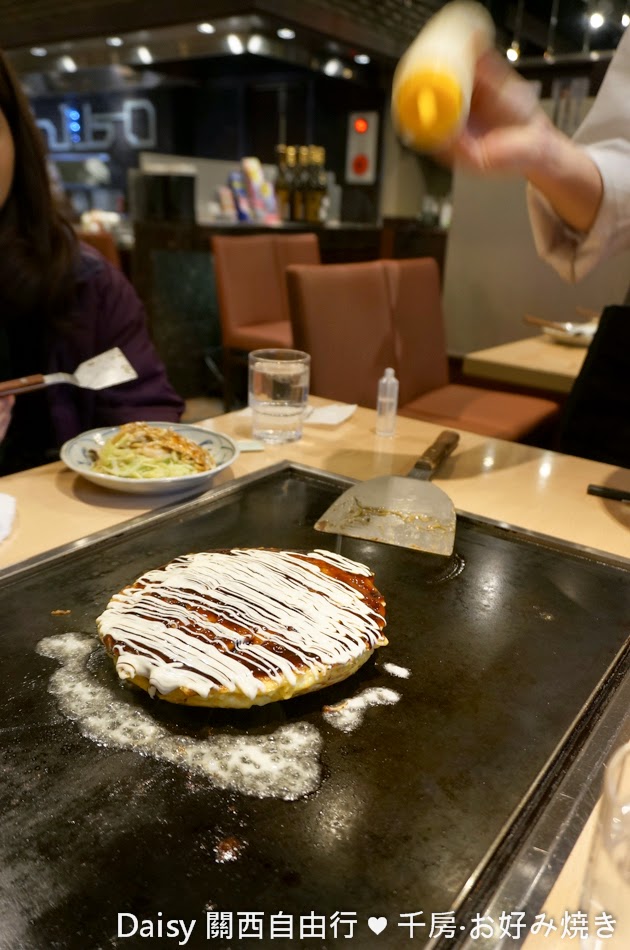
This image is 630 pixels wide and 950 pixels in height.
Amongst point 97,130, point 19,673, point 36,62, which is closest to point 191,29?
point 36,62

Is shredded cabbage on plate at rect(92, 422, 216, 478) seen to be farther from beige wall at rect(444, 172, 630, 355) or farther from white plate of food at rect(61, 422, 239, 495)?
beige wall at rect(444, 172, 630, 355)

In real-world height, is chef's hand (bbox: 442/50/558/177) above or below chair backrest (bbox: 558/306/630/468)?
above

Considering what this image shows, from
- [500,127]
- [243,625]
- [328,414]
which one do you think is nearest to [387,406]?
[328,414]

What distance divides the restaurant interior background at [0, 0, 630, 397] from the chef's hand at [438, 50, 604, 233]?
2485 mm

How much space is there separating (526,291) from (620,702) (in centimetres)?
325

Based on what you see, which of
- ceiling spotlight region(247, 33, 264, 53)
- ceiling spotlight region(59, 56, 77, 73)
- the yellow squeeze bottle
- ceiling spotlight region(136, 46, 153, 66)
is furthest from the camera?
ceiling spotlight region(59, 56, 77, 73)

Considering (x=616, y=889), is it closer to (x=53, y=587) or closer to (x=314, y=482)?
(x=53, y=587)

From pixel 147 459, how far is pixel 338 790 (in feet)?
2.25

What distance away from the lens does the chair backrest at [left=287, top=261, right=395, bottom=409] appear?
2236 mm

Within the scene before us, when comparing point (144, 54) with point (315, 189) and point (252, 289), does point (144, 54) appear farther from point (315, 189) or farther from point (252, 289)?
point (252, 289)

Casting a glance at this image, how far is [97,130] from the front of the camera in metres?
7.98

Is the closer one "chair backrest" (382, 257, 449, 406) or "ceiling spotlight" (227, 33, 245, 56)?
"chair backrest" (382, 257, 449, 406)

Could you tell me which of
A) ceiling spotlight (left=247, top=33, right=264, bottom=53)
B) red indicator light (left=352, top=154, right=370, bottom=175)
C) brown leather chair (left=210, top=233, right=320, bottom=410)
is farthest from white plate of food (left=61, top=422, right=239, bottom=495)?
red indicator light (left=352, top=154, right=370, bottom=175)

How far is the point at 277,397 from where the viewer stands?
1.43 meters
